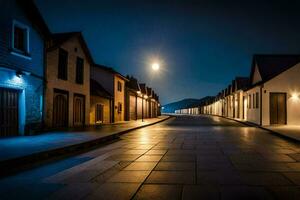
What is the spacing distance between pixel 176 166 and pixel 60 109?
14.4 m

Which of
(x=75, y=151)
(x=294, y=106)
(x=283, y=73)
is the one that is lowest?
(x=75, y=151)

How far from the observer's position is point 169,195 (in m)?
5.71

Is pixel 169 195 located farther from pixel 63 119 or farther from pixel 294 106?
pixel 294 106

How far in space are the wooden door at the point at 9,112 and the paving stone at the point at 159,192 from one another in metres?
10.6

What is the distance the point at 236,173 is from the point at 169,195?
2606 millimetres

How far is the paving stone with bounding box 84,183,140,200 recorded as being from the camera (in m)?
5.57

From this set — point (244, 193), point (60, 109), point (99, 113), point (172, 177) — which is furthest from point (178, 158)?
point (99, 113)

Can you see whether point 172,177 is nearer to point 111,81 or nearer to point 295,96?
point 295,96

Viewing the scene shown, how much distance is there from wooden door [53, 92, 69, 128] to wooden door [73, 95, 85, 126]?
5.19 feet

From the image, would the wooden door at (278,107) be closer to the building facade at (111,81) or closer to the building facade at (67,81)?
the building facade at (111,81)

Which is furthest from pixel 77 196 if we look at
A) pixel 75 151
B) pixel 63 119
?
pixel 63 119

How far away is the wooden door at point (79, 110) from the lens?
2400 centimetres

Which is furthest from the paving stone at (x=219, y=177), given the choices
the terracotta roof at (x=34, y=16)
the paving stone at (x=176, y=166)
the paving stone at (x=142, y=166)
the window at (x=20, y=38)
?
the terracotta roof at (x=34, y=16)

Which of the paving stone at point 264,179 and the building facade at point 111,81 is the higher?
the building facade at point 111,81
